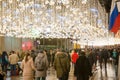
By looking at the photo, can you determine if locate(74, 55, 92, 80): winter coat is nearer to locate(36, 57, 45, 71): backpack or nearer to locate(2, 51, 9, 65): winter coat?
locate(36, 57, 45, 71): backpack

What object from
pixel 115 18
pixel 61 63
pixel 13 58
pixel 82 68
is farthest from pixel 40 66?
pixel 13 58

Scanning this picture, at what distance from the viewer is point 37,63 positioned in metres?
14.5

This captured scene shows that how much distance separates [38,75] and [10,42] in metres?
28.4

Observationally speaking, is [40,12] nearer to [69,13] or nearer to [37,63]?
[69,13]

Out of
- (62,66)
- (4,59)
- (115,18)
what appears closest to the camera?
(115,18)

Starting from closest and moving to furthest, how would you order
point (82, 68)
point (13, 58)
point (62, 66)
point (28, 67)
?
point (82, 68), point (28, 67), point (62, 66), point (13, 58)

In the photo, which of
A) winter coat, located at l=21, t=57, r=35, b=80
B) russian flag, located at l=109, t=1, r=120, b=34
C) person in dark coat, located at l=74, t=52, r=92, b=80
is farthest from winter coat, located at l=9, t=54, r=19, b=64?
russian flag, located at l=109, t=1, r=120, b=34

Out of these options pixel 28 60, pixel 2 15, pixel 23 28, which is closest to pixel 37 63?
pixel 28 60

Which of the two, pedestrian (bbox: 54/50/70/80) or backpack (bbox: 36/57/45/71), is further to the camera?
backpack (bbox: 36/57/45/71)

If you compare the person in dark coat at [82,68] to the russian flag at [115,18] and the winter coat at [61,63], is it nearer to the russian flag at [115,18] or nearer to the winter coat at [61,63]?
the winter coat at [61,63]

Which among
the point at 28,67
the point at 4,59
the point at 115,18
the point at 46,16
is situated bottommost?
the point at 4,59

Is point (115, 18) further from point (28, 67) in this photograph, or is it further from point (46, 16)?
point (46, 16)

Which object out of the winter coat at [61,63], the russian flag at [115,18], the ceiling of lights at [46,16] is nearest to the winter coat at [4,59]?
the ceiling of lights at [46,16]

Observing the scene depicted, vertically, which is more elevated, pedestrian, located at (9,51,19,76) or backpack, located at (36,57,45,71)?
backpack, located at (36,57,45,71)
